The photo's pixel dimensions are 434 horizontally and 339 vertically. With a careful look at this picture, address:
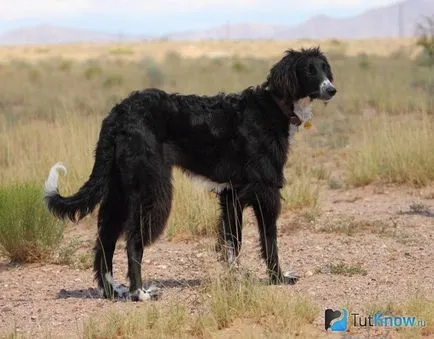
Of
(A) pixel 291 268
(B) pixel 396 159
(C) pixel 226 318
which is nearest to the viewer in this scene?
(C) pixel 226 318

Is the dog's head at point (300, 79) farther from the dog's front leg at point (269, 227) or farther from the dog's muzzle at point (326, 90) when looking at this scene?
the dog's front leg at point (269, 227)

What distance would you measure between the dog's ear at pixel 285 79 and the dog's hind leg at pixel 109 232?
164 centimetres

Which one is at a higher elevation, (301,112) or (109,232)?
(301,112)

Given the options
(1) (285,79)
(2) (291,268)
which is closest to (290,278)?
(2) (291,268)

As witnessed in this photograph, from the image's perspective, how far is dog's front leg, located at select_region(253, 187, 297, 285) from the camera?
25.2 ft

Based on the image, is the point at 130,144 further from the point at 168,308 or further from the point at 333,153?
the point at 333,153

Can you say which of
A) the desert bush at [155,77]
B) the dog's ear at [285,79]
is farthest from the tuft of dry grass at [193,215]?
the desert bush at [155,77]

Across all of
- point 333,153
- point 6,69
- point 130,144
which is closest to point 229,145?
point 130,144

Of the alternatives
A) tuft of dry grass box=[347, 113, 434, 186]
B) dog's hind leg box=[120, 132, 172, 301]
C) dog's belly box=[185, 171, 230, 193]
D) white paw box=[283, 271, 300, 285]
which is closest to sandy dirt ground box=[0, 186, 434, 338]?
white paw box=[283, 271, 300, 285]

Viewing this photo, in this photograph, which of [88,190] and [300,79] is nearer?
[88,190]

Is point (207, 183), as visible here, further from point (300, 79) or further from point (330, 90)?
point (330, 90)

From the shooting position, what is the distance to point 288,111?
7855 millimetres

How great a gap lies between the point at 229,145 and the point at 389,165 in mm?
5642

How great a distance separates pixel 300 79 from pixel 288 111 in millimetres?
308
